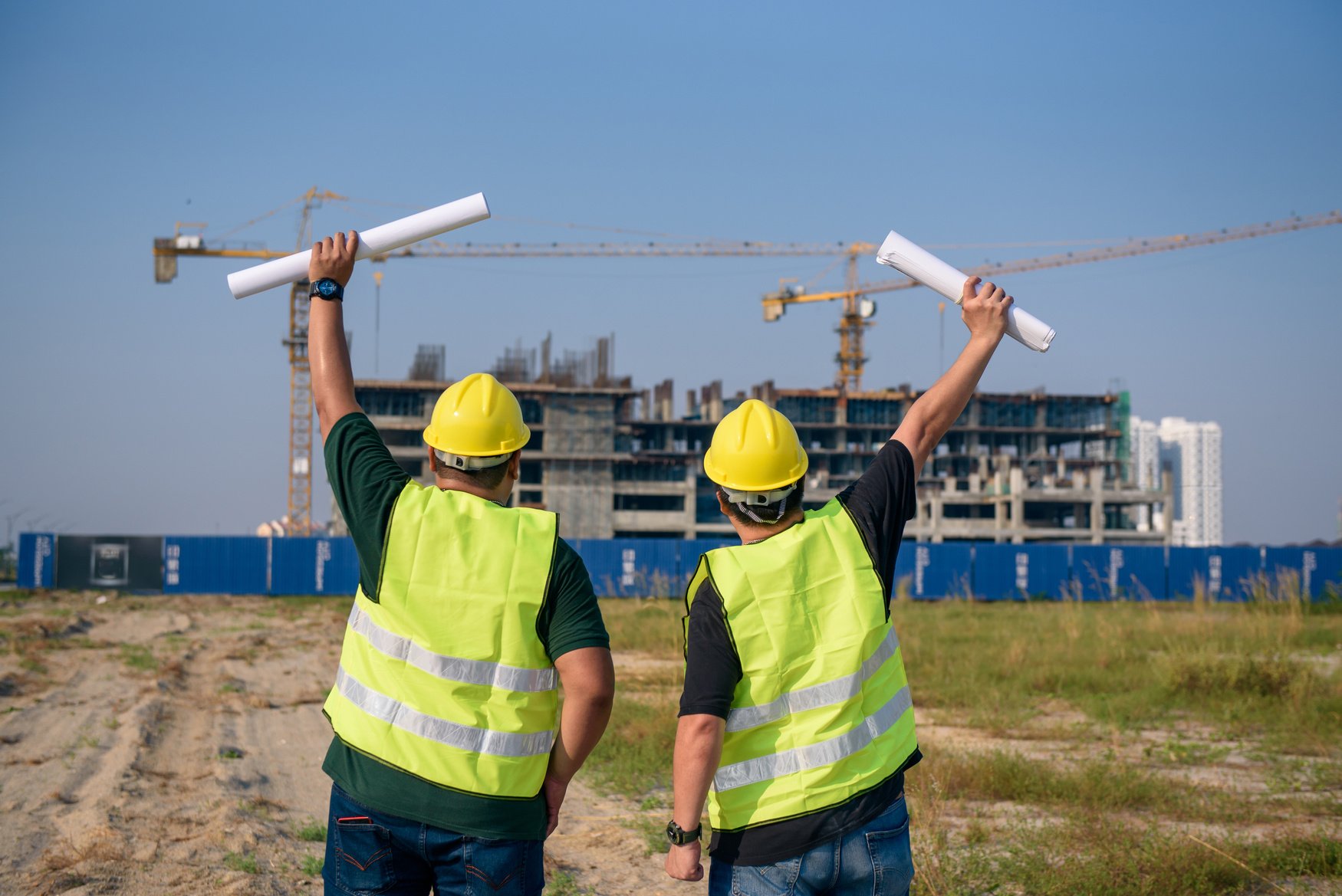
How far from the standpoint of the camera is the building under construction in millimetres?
78875

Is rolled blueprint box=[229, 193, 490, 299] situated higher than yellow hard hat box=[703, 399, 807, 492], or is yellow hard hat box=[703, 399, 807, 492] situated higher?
rolled blueprint box=[229, 193, 490, 299]

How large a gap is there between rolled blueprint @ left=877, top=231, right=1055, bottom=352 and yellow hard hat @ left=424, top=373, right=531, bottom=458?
1.05m

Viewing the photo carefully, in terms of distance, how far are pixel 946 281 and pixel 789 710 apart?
1.21m

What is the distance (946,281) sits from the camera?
2857 mm

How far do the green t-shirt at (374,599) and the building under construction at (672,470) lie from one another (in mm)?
72270

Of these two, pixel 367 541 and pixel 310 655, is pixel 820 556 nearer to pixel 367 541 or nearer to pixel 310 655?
pixel 367 541

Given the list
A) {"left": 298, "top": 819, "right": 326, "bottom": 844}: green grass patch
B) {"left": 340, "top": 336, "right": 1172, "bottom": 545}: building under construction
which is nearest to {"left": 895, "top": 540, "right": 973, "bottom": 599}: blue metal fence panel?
{"left": 298, "top": 819, "right": 326, "bottom": 844}: green grass patch

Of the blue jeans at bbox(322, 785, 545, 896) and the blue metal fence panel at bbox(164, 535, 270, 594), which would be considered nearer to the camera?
the blue jeans at bbox(322, 785, 545, 896)

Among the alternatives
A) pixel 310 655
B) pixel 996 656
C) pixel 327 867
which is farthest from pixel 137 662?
pixel 327 867

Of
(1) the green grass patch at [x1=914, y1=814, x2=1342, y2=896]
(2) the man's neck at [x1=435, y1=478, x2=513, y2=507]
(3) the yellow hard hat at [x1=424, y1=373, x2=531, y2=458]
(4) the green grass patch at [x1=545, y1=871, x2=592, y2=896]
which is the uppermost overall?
(3) the yellow hard hat at [x1=424, y1=373, x2=531, y2=458]

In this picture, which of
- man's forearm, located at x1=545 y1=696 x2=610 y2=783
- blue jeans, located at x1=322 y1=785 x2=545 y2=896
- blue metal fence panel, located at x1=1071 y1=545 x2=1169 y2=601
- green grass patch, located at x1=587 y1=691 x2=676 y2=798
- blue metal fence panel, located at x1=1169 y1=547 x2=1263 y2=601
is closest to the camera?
blue jeans, located at x1=322 y1=785 x2=545 y2=896

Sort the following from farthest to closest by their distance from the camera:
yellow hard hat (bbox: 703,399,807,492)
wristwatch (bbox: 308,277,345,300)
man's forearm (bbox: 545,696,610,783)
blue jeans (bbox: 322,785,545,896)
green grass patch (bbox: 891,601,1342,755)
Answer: green grass patch (bbox: 891,601,1342,755), wristwatch (bbox: 308,277,345,300), yellow hard hat (bbox: 703,399,807,492), man's forearm (bbox: 545,696,610,783), blue jeans (bbox: 322,785,545,896)

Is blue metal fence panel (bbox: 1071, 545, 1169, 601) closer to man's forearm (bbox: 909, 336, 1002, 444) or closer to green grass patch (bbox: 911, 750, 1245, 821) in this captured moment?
green grass patch (bbox: 911, 750, 1245, 821)

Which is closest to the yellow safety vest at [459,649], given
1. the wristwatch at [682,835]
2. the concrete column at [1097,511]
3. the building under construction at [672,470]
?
the wristwatch at [682,835]
